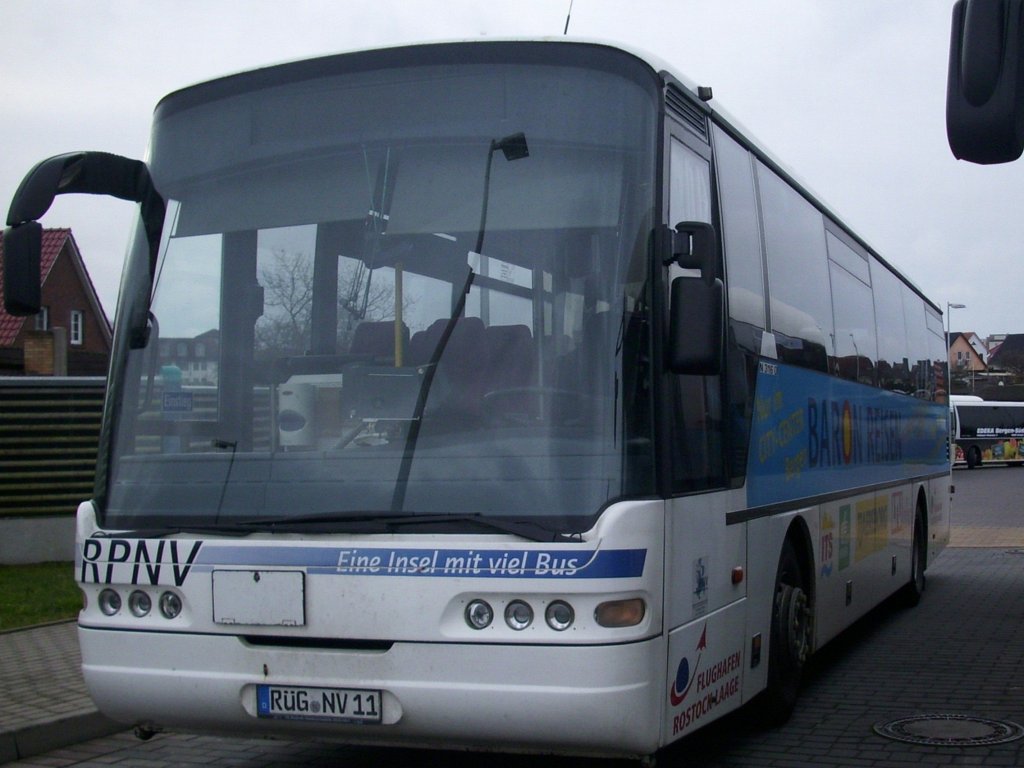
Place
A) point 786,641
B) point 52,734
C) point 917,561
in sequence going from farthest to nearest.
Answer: point 917,561 < point 786,641 < point 52,734

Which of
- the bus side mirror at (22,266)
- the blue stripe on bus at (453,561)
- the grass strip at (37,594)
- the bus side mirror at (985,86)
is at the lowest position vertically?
the grass strip at (37,594)

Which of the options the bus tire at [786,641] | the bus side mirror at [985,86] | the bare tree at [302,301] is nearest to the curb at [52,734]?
the bare tree at [302,301]

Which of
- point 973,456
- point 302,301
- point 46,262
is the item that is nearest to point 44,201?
point 302,301

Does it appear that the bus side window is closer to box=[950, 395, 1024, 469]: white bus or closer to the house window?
the house window

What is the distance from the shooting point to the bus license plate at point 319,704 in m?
5.37

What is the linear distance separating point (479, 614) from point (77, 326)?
5365cm

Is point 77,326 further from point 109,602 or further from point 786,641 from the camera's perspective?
point 109,602

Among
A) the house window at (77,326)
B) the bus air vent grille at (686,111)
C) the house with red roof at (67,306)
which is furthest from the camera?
the house window at (77,326)

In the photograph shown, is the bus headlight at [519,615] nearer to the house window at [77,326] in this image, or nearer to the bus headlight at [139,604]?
the bus headlight at [139,604]

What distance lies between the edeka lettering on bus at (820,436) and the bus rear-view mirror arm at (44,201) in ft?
10.5

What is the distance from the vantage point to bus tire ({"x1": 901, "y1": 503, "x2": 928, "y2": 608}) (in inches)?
525

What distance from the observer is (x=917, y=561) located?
Answer: 1351 cm

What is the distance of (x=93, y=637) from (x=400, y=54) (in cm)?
283

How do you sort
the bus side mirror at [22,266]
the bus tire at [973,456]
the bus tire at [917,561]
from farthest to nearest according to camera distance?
the bus tire at [973,456], the bus tire at [917,561], the bus side mirror at [22,266]
